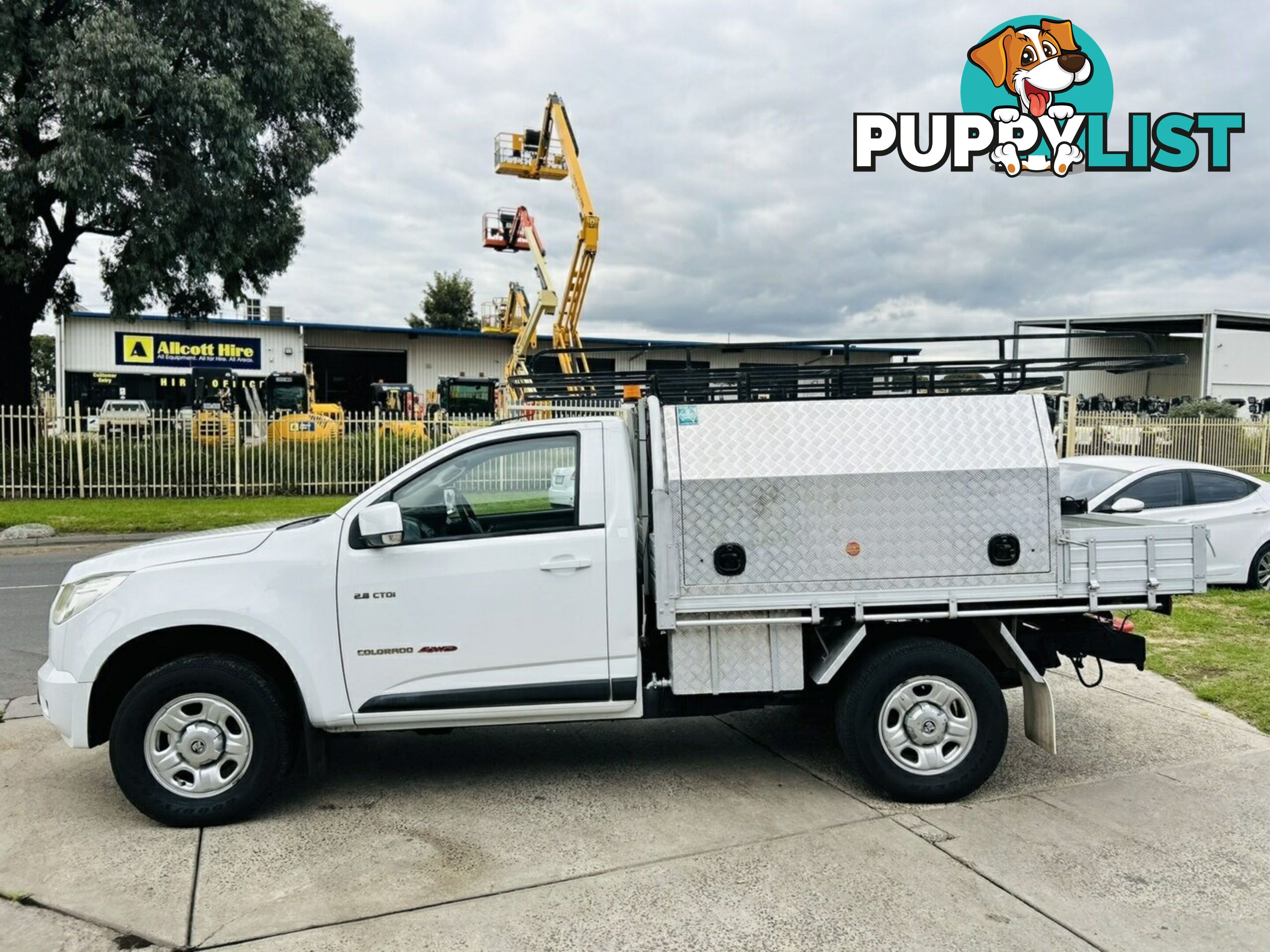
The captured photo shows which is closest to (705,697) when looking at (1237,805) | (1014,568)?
(1014,568)

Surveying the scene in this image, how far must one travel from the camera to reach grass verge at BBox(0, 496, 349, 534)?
16406mm

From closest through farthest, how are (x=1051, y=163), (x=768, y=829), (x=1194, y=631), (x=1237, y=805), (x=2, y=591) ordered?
1. (x=768, y=829)
2. (x=1237, y=805)
3. (x=1194, y=631)
4. (x=2, y=591)
5. (x=1051, y=163)

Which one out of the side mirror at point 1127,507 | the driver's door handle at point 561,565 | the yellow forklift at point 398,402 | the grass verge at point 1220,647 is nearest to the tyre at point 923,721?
the driver's door handle at point 561,565

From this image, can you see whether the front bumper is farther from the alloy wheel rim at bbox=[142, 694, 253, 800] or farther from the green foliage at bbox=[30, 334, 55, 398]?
the green foliage at bbox=[30, 334, 55, 398]

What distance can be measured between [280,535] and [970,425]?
3.38 m

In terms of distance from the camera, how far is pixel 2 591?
36.2 ft

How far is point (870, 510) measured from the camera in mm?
4785

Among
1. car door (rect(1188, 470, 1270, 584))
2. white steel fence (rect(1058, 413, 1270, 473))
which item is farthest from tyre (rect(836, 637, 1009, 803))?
white steel fence (rect(1058, 413, 1270, 473))

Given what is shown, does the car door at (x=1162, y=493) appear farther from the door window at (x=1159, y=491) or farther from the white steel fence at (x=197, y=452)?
the white steel fence at (x=197, y=452)

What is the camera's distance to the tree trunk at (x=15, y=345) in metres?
20.7

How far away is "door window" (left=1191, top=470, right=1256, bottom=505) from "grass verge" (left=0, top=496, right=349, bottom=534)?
40.6 ft

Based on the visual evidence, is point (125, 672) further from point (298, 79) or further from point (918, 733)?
point (298, 79)

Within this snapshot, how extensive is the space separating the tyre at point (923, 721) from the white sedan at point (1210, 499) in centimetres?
601

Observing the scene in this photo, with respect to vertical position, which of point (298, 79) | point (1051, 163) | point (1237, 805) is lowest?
point (1237, 805)
